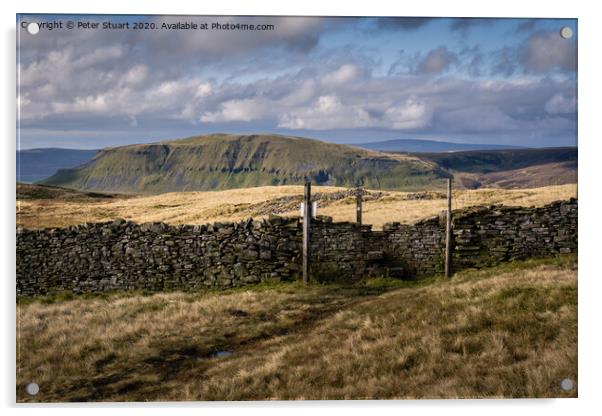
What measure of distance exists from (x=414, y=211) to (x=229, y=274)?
13.9 metres

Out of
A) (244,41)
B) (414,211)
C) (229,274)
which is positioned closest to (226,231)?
(229,274)

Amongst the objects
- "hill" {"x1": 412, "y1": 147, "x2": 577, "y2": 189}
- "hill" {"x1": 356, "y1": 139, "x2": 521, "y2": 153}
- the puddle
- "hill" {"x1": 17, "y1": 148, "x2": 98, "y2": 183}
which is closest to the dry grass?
"hill" {"x1": 412, "y1": 147, "x2": 577, "y2": 189}

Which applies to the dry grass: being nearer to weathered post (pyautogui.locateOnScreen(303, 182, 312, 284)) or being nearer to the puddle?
the puddle

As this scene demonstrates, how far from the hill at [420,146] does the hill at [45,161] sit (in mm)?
4730

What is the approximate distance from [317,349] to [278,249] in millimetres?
4444

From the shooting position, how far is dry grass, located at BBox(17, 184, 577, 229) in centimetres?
1033

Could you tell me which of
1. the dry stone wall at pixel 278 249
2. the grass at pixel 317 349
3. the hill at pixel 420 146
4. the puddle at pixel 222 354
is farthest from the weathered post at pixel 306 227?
the puddle at pixel 222 354

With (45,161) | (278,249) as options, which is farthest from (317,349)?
(45,161)

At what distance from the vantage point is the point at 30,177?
7.97m

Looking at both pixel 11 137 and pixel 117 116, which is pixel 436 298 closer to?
pixel 117 116

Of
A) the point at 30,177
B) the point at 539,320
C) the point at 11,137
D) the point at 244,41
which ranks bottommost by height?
Result: the point at 539,320

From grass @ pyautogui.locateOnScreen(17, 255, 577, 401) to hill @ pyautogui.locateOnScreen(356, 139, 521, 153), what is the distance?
2.34 metres

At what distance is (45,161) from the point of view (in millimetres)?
8305

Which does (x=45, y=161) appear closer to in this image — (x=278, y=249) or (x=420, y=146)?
(x=278, y=249)
